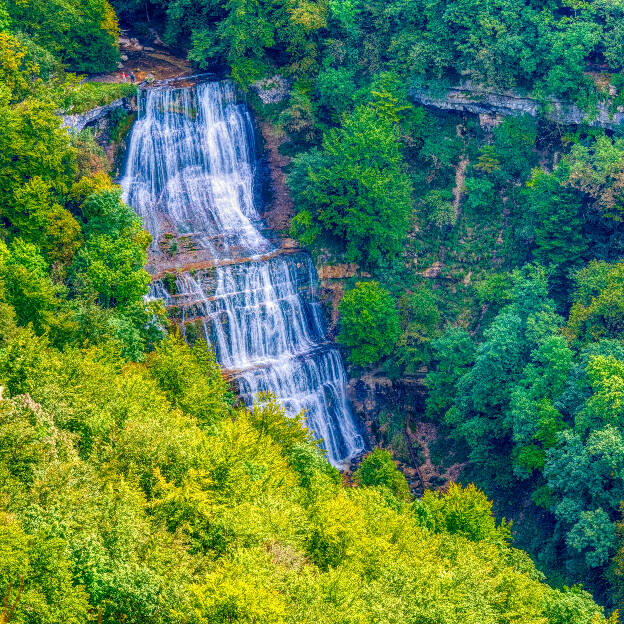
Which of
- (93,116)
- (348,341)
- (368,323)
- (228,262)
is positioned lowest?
(348,341)

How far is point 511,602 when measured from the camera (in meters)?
27.0

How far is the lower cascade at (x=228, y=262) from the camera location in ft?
144

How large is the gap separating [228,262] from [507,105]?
19886mm

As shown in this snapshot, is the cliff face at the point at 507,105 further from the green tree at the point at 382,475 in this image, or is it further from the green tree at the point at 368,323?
the green tree at the point at 382,475

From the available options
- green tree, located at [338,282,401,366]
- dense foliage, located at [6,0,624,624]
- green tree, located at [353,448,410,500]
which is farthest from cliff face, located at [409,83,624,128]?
green tree, located at [353,448,410,500]

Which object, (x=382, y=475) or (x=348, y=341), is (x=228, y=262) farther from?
(x=382, y=475)

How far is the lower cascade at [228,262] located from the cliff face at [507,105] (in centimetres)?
1202

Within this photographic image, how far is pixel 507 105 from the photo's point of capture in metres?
48.4

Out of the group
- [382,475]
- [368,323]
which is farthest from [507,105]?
[382,475]

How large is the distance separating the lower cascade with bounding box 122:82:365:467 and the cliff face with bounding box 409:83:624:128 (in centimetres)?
1202

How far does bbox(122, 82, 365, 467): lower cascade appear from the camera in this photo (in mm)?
43969

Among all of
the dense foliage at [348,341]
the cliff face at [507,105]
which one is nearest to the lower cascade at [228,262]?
the dense foliage at [348,341]

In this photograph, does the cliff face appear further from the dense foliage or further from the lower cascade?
the lower cascade

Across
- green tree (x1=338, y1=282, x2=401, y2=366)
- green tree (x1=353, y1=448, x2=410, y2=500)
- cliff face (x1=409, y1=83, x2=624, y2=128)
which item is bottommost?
green tree (x1=353, y1=448, x2=410, y2=500)
